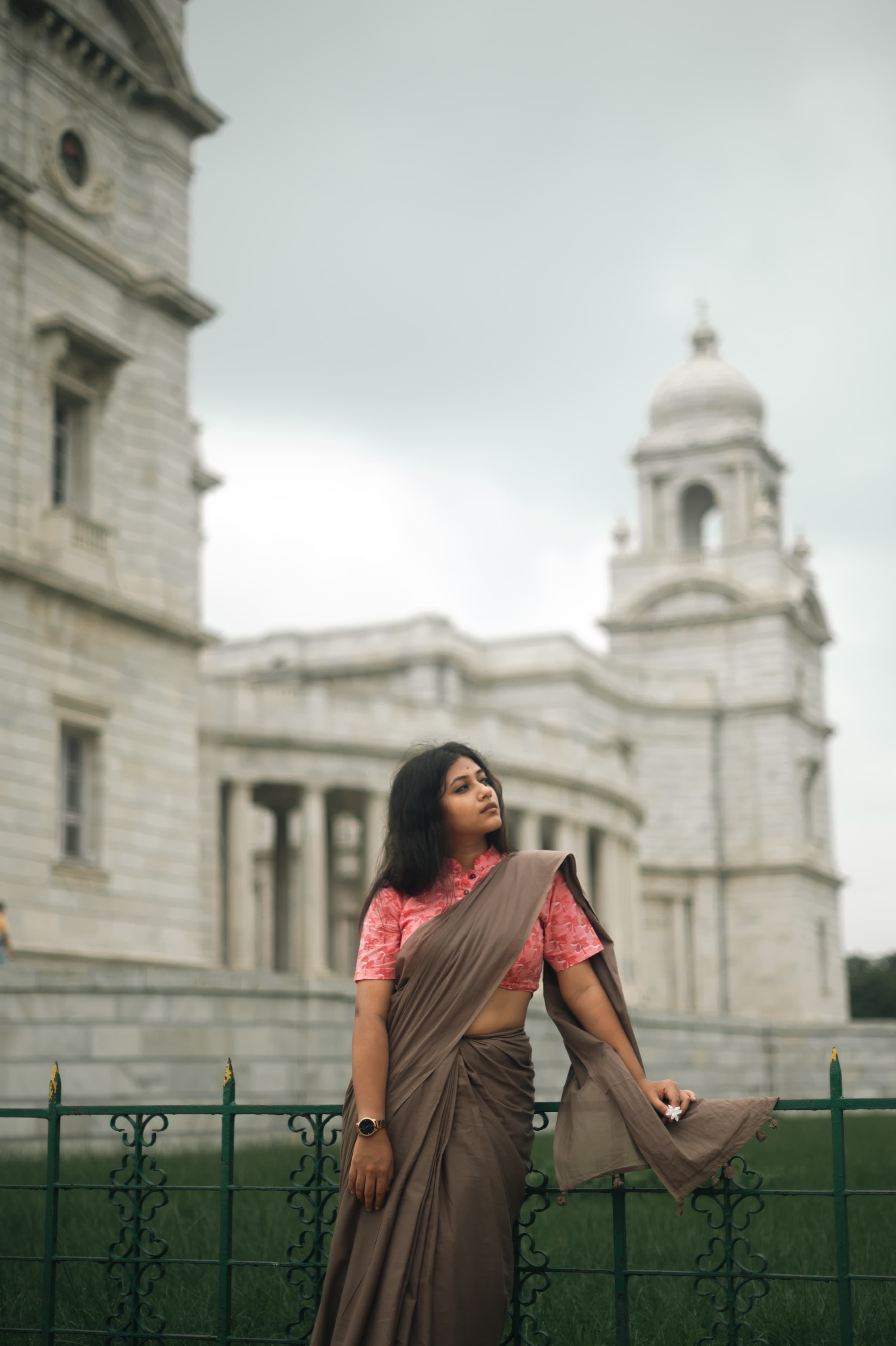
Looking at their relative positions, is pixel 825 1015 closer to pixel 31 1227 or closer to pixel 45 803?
pixel 45 803

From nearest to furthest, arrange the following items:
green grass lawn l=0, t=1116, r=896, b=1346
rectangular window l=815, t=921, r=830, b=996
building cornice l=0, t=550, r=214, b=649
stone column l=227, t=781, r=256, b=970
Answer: green grass lawn l=0, t=1116, r=896, b=1346 < building cornice l=0, t=550, r=214, b=649 < stone column l=227, t=781, r=256, b=970 < rectangular window l=815, t=921, r=830, b=996

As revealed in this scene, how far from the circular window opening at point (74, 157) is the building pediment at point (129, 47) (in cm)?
118

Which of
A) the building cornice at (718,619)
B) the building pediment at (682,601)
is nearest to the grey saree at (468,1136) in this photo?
the building cornice at (718,619)

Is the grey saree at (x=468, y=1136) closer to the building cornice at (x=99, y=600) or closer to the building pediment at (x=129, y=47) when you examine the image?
the building cornice at (x=99, y=600)

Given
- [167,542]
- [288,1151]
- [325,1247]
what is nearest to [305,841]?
[167,542]

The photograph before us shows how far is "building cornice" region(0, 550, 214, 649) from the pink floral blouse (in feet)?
56.0

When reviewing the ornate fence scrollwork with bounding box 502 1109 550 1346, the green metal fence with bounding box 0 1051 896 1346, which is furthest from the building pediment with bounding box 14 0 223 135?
the ornate fence scrollwork with bounding box 502 1109 550 1346

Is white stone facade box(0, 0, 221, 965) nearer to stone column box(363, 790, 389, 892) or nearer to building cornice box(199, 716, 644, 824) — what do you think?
building cornice box(199, 716, 644, 824)

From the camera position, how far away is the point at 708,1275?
6.14m

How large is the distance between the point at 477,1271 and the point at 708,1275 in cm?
115

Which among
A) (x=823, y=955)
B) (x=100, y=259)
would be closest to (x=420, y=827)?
(x=100, y=259)

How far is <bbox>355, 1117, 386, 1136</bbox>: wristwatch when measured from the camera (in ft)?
18.3

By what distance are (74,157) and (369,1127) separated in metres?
22.4

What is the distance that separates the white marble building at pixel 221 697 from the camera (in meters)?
23.2
